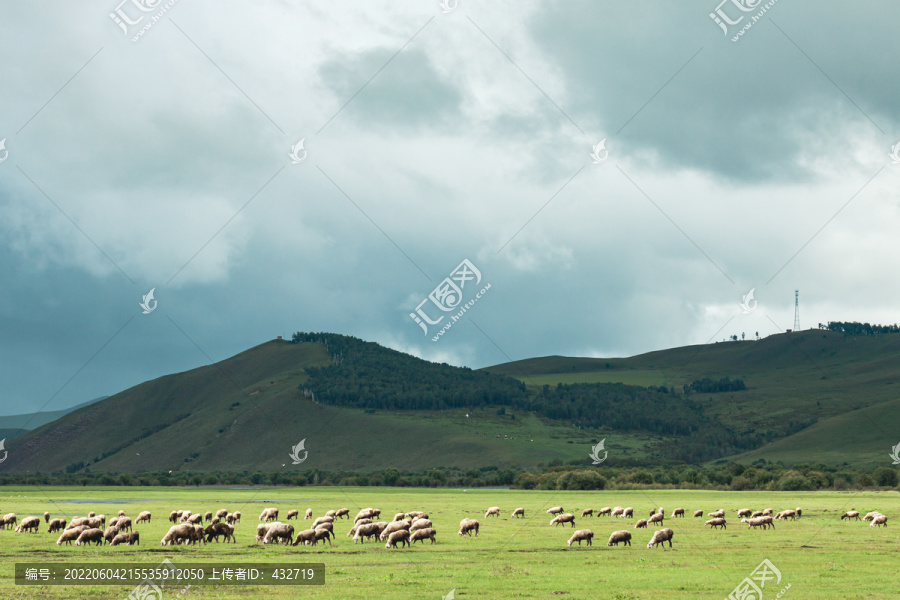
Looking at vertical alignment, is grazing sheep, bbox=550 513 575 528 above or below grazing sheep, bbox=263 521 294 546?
above

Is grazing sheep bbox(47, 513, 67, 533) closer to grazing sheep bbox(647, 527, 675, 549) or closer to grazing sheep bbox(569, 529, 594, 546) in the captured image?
grazing sheep bbox(569, 529, 594, 546)

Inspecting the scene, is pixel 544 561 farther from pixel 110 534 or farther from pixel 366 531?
pixel 110 534

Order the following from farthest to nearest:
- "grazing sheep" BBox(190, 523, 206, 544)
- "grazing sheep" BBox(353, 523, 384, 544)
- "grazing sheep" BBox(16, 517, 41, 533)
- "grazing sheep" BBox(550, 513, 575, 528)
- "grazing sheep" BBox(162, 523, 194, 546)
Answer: "grazing sheep" BBox(550, 513, 575, 528)
"grazing sheep" BBox(16, 517, 41, 533)
"grazing sheep" BBox(353, 523, 384, 544)
"grazing sheep" BBox(190, 523, 206, 544)
"grazing sheep" BBox(162, 523, 194, 546)

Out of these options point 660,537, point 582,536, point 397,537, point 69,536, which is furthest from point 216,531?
point 660,537

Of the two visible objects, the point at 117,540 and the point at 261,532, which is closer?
the point at 117,540

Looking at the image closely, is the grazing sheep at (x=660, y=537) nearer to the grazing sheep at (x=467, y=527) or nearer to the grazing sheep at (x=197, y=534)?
the grazing sheep at (x=467, y=527)

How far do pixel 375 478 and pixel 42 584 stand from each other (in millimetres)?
126945

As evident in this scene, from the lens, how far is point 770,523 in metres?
46.5

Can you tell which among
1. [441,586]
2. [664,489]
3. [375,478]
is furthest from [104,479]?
[441,586]

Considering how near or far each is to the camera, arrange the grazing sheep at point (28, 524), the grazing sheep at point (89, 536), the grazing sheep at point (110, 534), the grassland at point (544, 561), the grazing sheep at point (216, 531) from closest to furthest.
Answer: the grassland at point (544, 561) → the grazing sheep at point (89, 536) → the grazing sheep at point (110, 534) → the grazing sheep at point (216, 531) → the grazing sheep at point (28, 524)

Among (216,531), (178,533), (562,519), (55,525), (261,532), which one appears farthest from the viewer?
(562,519)

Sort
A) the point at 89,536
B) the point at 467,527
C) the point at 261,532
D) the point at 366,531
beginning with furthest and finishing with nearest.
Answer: the point at 467,527 → the point at 366,531 → the point at 261,532 → the point at 89,536

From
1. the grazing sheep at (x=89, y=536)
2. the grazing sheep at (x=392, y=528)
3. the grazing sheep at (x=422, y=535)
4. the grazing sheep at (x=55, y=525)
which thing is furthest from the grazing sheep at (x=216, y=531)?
the grazing sheep at (x=55, y=525)

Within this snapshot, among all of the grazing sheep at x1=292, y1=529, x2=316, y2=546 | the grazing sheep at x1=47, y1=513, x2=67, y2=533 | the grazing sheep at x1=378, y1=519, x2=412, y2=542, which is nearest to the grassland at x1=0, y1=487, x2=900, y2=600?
the grazing sheep at x1=47, y1=513, x2=67, y2=533
